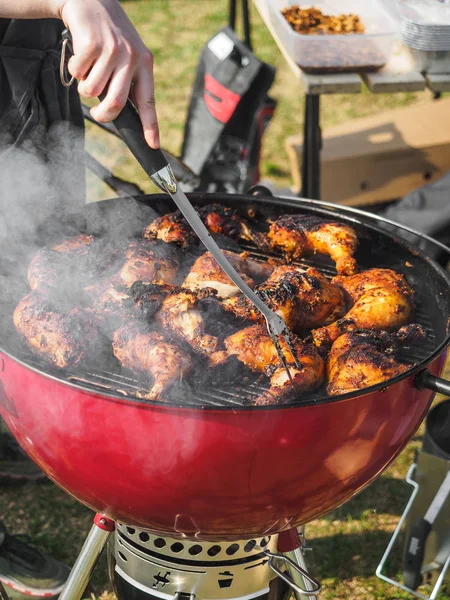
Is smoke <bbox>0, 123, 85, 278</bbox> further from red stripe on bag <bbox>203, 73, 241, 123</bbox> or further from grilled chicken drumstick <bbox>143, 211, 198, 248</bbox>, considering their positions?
red stripe on bag <bbox>203, 73, 241, 123</bbox>

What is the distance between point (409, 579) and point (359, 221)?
160cm

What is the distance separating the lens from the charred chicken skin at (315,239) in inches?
101

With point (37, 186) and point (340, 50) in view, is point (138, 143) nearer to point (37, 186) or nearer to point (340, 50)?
point (37, 186)

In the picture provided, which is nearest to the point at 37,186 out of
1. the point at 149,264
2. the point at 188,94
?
the point at 149,264

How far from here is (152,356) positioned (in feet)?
6.52

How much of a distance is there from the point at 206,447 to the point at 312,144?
3.17 meters

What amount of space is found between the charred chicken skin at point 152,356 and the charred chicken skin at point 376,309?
1.57 feet

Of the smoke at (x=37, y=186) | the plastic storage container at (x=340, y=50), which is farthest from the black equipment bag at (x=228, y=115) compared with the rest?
the smoke at (x=37, y=186)

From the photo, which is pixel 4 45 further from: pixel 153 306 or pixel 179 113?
pixel 179 113

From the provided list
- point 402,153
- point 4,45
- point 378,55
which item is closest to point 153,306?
point 4,45

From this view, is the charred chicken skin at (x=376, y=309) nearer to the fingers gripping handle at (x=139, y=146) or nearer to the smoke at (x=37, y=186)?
the fingers gripping handle at (x=139, y=146)

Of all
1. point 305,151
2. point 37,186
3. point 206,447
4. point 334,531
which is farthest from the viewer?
point 305,151

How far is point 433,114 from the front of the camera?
19.0ft

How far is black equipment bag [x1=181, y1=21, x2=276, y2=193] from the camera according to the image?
16.0ft
